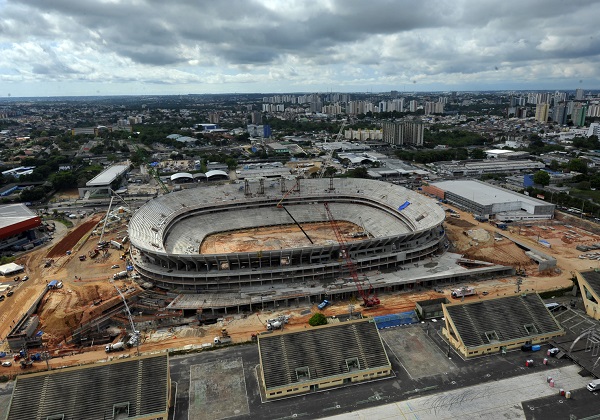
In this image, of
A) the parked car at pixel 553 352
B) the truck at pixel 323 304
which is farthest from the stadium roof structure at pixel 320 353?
the parked car at pixel 553 352

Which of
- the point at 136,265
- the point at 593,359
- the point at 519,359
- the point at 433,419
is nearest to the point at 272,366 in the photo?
the point at 433,419

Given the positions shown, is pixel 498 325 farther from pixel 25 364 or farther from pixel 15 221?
pixel 15 221

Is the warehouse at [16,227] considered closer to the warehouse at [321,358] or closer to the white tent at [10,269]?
the white tent at [10,269]

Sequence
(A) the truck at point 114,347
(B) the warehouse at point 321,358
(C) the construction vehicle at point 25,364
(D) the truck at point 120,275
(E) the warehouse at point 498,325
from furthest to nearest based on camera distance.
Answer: (D) the truck at point 120,275
(A) the truck at point 114,347
(C) the construction vehicle at point 25,364
(E) the warehouse at point 498,325
(B) the warehouse at point 321,358

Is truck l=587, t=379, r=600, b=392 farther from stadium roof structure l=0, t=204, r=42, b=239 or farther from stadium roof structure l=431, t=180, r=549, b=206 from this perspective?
stadium roof structure l=0, t=204, r=42, b=239

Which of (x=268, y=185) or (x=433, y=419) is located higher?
(x=268, y=185)

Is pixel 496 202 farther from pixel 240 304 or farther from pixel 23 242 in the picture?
pixel 23 242
